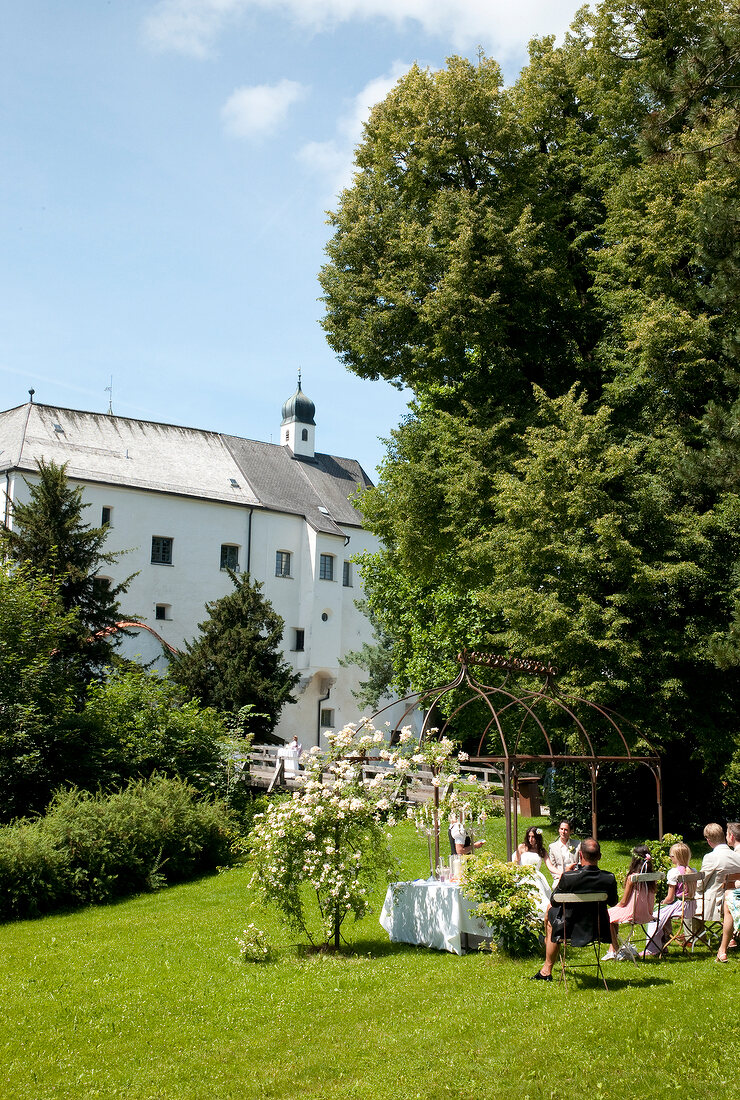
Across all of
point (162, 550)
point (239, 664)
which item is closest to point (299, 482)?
point (162, 550)

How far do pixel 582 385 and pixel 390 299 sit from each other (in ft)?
14.9

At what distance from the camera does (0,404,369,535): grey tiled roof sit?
39.0m

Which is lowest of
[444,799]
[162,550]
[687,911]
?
[687,911]

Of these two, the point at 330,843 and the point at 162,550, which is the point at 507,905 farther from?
the point at 162,550

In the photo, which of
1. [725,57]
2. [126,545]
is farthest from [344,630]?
[725,57]

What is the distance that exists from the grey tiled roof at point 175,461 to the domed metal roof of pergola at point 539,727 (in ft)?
61.4

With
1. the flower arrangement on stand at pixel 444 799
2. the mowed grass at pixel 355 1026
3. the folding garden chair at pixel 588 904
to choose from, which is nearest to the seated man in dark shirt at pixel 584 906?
the folding garden chair at pixel 588 904

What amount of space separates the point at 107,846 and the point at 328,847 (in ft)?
21.7

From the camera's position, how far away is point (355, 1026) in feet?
24.6

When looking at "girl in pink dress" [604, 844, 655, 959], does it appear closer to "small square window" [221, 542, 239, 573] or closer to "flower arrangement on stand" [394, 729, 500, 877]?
"flower arrangement on stand" [394, 729, 500, 877]

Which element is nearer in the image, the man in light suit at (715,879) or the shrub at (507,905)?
the shrub at (507,905)

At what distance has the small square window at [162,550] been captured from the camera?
3997cm

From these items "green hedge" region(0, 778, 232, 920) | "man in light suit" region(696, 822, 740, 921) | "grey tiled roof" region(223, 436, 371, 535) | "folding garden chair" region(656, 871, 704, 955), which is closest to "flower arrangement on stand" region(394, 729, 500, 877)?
"folding garden chair" region(656, 871, 704, 955)

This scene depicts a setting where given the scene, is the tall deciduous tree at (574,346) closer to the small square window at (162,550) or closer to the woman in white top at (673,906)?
the woman in white top at (673,906)
